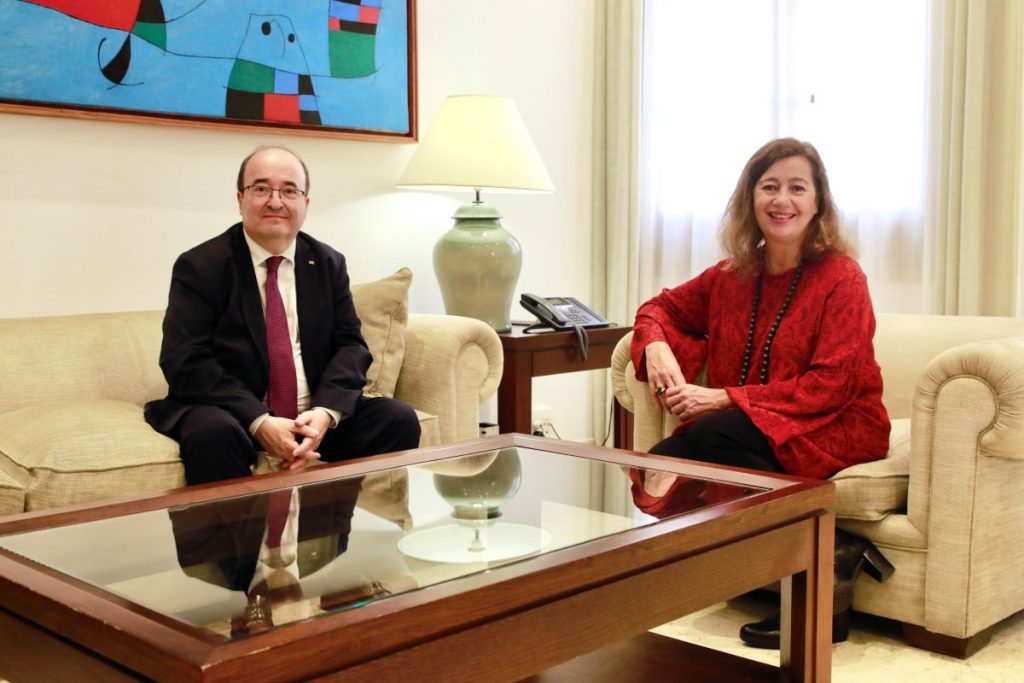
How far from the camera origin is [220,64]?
3367mm

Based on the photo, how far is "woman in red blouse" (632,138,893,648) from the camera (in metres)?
2.54

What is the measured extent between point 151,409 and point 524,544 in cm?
146

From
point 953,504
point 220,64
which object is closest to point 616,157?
point 220,64

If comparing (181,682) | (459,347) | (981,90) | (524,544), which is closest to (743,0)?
(981,90)

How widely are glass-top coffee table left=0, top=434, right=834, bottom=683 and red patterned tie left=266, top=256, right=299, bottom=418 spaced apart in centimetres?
74

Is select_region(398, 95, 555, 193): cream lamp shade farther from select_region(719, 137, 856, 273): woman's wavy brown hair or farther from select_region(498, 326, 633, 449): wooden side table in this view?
select_region(719, 137, 856, 273): woman's wavy brown hair

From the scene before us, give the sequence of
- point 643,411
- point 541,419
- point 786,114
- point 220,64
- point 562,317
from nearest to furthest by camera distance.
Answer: point 643,411 → point 220,64 → point 562,317 → point 786,114 → point 541,419

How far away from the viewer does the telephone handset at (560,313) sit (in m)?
3.71

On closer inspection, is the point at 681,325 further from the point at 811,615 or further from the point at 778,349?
the point at 811,615

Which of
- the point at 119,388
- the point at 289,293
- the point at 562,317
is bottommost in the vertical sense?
the point at 119,388

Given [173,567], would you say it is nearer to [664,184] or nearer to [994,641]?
[994,641]

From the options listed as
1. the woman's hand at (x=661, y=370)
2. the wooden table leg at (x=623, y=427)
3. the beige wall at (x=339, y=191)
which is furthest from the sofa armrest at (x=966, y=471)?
the beige wall at (x=339, y=191)

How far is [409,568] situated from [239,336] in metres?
1.48

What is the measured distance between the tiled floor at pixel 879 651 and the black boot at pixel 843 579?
0.09 ft
